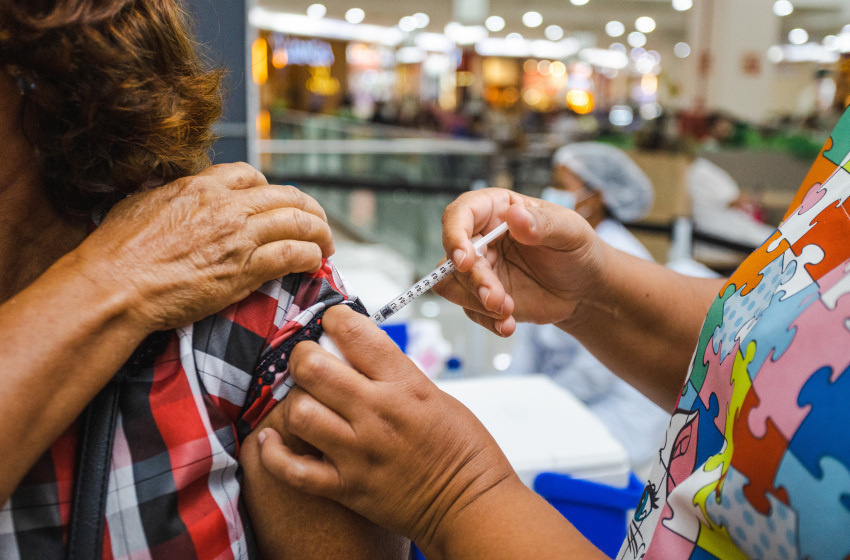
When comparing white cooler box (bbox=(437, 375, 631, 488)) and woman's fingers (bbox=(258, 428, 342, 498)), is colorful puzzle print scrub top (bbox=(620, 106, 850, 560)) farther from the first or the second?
white cooler box (bbox=(437, 375, 631, 488))

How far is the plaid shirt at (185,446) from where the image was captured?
0.76 m

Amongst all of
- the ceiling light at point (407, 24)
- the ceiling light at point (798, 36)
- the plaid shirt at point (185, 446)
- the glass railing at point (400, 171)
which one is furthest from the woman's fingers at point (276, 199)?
the ceiling light at point (798, 36)

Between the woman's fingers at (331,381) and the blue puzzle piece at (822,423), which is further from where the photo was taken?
the woman's fingers at (331,381)

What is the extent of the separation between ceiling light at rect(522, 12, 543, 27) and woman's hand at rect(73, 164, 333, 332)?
18.8 m

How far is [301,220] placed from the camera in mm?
872

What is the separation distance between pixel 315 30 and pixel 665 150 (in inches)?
718

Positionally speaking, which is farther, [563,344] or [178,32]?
[563,344]

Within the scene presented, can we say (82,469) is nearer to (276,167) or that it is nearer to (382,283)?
(382,283)

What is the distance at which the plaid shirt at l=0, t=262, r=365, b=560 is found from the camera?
758 millimetres

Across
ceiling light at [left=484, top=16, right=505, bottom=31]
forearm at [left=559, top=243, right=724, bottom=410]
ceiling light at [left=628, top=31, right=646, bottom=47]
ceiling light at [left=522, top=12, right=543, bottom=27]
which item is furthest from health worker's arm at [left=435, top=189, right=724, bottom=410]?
ceiling light at [left=628, top=31, right=646, bottom=47]

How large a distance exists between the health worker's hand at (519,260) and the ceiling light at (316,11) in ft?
58.0

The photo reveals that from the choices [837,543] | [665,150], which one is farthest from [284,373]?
[665,150]

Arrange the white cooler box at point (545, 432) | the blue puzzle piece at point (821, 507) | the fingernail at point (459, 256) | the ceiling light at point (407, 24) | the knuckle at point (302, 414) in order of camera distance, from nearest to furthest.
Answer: the blue puzzle piece at point (821, 507) < the knuckle at point (302, 414) < the fingernail at point (459, 256) < the white cooler box at point (545, 432) < the ceiling light at point (407, 24)

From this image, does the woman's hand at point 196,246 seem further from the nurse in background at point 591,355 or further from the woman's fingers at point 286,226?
the nurse in background at point 591,355
